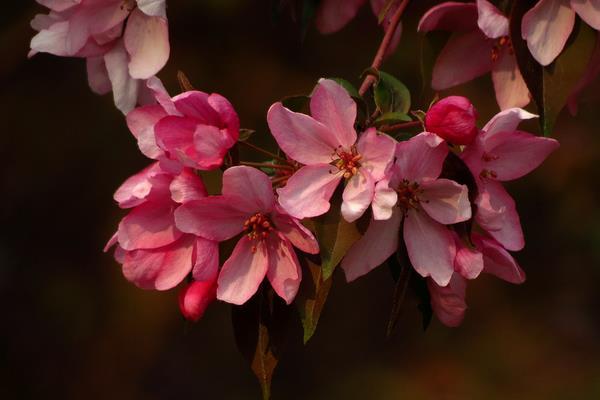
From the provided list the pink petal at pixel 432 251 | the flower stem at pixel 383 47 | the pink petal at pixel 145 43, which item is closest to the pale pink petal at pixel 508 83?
the flower stem at pixel 383 47

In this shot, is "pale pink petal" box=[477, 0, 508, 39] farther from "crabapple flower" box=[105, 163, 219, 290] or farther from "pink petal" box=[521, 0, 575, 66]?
"crabapple flower" box=[105, 163, 219, 290]

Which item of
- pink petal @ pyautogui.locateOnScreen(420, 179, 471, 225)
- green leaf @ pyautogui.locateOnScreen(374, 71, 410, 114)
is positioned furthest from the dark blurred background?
pink petal @ pyautogui.locateOnScreen(420, 179, 471, 225)

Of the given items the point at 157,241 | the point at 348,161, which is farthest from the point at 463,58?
the point at 157,241

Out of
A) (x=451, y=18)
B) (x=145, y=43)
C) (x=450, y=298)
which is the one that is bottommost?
(x=450, y=298)

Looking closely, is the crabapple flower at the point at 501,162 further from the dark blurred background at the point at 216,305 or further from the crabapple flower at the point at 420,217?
Answer: the dark blurred background at the point at 216,305

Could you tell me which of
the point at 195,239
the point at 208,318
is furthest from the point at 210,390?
the point at 195,239

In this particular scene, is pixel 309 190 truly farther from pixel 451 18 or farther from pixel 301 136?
pixel 451 18

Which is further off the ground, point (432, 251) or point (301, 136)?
point (301, 136)

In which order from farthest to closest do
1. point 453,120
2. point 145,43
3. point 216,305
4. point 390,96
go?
1. point 216,305
2. point 145,43
3. point 390,96
4. point 453,120
